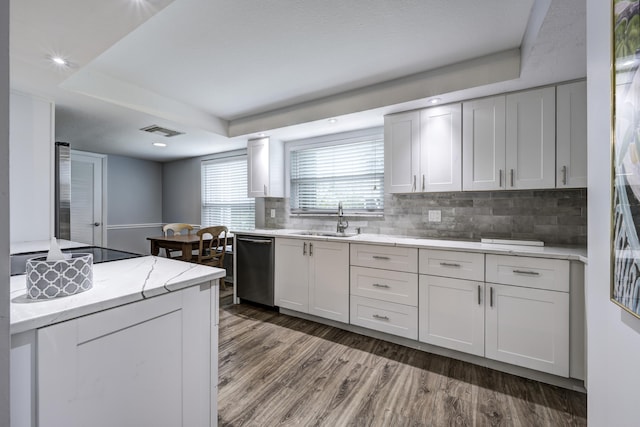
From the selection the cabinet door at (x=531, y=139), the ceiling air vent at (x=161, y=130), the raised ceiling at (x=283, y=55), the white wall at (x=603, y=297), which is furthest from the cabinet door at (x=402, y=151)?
the ceiling air vent at (x=161, y=130)

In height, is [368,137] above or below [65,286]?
above

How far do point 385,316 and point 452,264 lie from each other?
74cm

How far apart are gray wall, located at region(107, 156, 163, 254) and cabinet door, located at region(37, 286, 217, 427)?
16.8ft

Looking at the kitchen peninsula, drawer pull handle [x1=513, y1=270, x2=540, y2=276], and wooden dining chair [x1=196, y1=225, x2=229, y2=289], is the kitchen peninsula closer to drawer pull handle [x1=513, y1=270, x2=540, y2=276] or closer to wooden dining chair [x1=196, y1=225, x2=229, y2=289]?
drawer pull handle [x1=513, y1=270, x2=540, y2=276]

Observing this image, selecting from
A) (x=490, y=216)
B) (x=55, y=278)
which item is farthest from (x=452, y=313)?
(x=55, y=278)

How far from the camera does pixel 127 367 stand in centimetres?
96

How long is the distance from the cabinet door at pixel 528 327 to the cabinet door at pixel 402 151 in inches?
44.4

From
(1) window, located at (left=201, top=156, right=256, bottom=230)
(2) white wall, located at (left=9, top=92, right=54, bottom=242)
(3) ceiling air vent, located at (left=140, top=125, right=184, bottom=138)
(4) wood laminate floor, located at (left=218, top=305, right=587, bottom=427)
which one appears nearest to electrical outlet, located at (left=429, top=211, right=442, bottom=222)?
(4) wood laminate floor, located at (left=218, top=305, right=587, bottom=427)

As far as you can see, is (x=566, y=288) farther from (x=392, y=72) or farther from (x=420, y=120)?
(x=392, y=72)

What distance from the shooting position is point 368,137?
10.6ft

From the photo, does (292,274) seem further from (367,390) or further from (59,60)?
(59,60)

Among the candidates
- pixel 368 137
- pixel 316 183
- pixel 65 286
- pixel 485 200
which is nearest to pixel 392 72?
pixel 368 137

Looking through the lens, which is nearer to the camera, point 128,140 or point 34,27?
point 34,27

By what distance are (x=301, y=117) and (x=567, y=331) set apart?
9.20 ft
